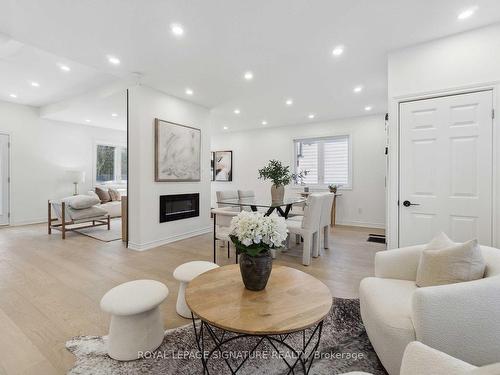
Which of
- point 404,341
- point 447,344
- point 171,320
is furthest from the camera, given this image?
point 171,320

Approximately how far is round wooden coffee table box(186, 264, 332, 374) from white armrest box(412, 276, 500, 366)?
469 mm

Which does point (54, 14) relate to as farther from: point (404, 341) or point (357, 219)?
point (357, 219)

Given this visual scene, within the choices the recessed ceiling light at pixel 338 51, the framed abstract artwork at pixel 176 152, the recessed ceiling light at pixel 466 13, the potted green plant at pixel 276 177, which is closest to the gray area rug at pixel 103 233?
the framed abstract artwork at pixel 176 152

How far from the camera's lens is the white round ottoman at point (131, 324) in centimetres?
162

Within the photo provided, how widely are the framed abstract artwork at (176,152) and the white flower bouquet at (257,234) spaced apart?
3.36 metres

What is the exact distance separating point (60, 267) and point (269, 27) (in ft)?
13.2

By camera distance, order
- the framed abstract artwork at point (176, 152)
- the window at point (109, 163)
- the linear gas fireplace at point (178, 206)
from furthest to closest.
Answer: the window at point (109, 163)
the linear gas fireplace at point (178, 206)
the framed abstract artwork at point (176, 152)

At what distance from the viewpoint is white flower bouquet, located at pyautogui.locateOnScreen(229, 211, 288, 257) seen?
55.9 inches

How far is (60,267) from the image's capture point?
336 centimetres

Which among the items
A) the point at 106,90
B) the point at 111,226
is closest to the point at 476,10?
the point at 106,90

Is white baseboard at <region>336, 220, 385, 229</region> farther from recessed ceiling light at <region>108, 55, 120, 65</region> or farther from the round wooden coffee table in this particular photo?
recessed ceiling light at <region>108, 55, 120, 65</region>

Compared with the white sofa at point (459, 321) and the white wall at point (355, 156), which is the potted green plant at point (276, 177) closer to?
the white sofa at point (459, 321)

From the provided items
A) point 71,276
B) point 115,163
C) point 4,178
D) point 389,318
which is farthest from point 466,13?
point 115,163

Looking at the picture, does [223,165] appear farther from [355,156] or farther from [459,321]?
[459,321]
